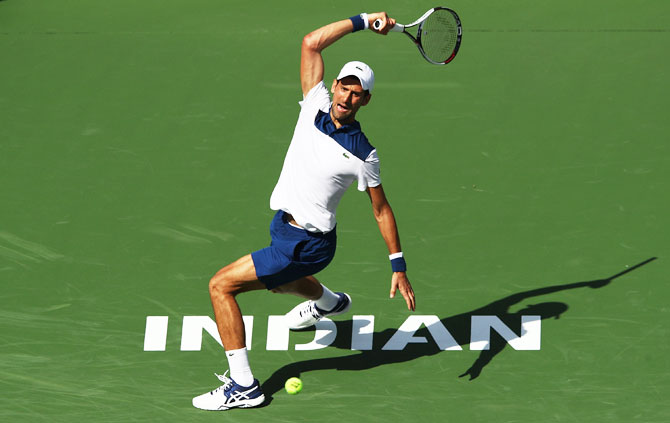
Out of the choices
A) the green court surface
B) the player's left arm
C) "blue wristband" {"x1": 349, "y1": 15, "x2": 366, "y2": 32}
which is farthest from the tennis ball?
"blue wristband" {"x1": 349, "y1": 15, "x2": 366, "y2": 32}

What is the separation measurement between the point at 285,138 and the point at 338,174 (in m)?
3.48

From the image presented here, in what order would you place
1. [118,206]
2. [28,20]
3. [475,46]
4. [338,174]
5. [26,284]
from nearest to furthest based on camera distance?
1. [338,174]
2. [26,284]
3. [118,206]
4. [475,46]
5. [28,20]

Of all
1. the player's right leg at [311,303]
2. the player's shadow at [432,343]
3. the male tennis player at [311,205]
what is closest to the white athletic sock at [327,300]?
the player's right leg at [311,303]

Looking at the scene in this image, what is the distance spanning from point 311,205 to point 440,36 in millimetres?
2046

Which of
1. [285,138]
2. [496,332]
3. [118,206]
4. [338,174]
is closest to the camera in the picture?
[338,174]

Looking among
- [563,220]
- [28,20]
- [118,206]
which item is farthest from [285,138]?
[28,20]

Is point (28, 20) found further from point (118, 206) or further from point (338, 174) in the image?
point (338, 174)

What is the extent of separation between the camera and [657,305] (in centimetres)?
1005

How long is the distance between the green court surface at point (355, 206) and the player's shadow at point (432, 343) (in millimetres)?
19

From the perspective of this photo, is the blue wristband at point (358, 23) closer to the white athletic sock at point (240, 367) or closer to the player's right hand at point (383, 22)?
the player's right hand at point (383, 22)

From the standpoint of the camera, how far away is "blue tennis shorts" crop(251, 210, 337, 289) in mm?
9109

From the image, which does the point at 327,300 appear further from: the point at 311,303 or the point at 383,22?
the point at 383,22

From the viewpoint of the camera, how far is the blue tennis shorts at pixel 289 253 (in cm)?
911

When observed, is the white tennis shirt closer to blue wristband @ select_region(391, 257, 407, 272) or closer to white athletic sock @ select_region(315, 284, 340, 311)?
blue wristband @ select_region(391, 257, 407, 272)
